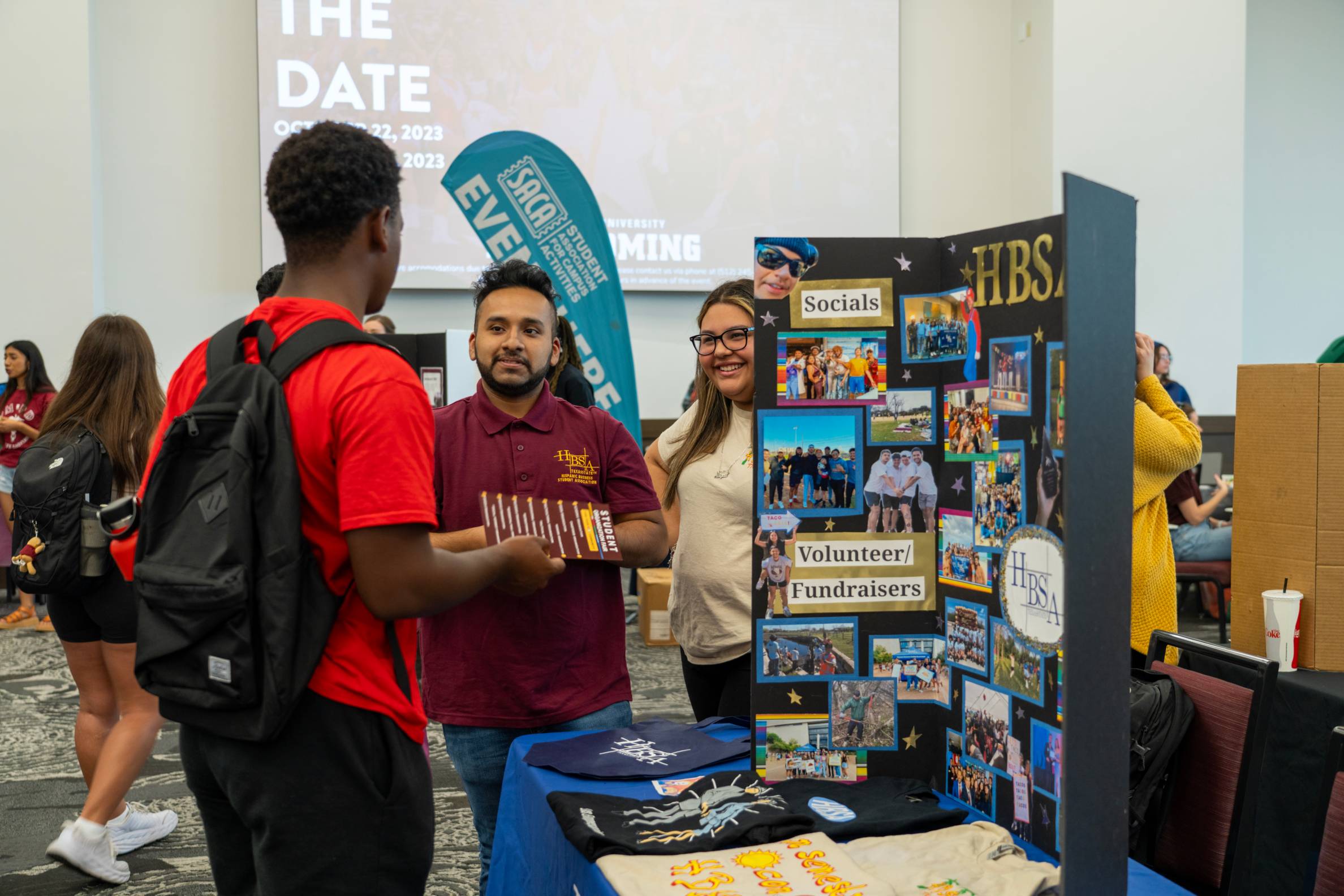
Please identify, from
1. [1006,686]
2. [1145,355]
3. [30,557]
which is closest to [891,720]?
[1006,686]

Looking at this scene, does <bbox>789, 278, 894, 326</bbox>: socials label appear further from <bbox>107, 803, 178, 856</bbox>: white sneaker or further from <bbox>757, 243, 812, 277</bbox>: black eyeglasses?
<bbox>107, 803, 178, 856</bbox>: white sneaker

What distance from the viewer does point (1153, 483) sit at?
105 inches

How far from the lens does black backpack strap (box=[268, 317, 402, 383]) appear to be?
3.86ft

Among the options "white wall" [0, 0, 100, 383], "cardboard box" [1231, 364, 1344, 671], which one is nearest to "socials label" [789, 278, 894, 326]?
"cardboard box" [1231, 364, 1344, 671]

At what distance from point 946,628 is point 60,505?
2329 mm

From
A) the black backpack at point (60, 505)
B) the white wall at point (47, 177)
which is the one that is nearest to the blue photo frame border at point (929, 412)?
the black backpack at point (60, 505)

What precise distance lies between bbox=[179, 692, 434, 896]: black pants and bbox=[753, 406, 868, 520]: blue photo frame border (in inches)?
25.1

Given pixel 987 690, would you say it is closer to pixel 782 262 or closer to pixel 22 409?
pixel 782 262

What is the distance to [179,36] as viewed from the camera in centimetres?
729

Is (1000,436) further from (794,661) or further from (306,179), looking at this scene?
(306,179)

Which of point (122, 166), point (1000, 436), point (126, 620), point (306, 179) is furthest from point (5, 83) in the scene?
point (1000, 436)

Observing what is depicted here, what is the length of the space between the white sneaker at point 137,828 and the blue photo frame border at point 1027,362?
2.65m

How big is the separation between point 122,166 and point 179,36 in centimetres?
94

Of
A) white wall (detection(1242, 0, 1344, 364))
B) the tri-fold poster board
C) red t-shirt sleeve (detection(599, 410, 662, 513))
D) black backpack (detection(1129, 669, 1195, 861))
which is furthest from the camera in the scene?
white wall (detection(1242, 0, 1344, 364))
